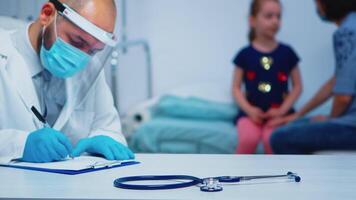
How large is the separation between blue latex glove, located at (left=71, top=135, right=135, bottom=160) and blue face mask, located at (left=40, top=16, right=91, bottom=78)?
0.76ft

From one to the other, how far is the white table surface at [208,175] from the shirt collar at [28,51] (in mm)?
396

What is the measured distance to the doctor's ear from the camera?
4.52 ft

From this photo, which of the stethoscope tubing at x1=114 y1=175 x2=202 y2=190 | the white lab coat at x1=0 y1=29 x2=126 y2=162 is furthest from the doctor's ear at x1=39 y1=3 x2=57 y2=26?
the stethoscope tubing at x1=114 y1=175 x2=202 y2=190

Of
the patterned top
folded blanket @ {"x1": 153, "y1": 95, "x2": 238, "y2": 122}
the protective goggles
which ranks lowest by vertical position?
the protective goggles

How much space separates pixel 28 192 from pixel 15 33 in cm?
71

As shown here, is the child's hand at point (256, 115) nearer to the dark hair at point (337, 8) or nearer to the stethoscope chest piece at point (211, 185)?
the dark hair at point (337, 8)

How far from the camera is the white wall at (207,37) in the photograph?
314cm

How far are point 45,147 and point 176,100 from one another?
1842mm

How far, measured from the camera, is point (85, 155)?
1297mm

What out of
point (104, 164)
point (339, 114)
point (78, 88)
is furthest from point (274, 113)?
point (104, 164)

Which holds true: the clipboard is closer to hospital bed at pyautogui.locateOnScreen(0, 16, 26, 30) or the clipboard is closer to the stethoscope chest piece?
the stethoscope chest piece

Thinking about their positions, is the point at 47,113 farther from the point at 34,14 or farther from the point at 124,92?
the point at 124,92

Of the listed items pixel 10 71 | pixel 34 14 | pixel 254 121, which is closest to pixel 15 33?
pixel 10 71

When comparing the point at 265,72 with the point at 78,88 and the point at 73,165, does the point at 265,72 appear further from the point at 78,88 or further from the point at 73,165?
the point at 73,165
